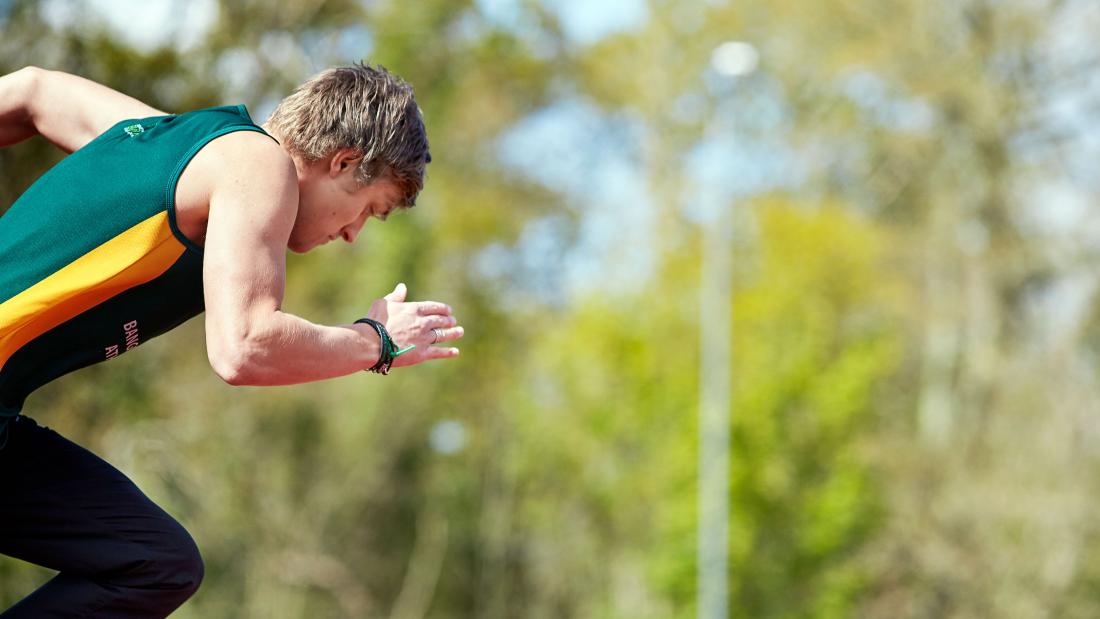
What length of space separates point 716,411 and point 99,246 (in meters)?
22.9

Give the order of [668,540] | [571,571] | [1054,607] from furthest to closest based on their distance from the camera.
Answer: [571,571] < [668,540] < [1054,607]

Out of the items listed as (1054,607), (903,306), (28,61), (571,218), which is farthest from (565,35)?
(28,61)

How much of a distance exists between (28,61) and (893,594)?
777 inches

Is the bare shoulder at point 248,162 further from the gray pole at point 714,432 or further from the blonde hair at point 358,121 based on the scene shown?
the gray pole at point 714,432

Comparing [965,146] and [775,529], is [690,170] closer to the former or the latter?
[965,146]

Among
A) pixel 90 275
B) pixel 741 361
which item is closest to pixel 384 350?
pixel 90 275

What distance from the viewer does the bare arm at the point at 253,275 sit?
114 inches

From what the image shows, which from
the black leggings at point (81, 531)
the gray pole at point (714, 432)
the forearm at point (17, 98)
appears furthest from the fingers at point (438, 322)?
the gray pole at point (714, 432)

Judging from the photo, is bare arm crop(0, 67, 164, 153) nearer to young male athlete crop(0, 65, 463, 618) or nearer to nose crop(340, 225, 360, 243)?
young male athlete crop(0, 65, 463, 618)

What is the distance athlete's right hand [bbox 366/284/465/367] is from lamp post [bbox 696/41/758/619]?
20719 millimetres

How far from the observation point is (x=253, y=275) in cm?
291

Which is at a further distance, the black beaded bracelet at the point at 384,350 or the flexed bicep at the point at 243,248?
the black beaded bracelet at the point at 384,350

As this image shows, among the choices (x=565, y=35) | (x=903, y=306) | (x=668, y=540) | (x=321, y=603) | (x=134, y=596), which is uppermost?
(x=565, y=35)

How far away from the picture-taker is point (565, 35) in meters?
33.3
